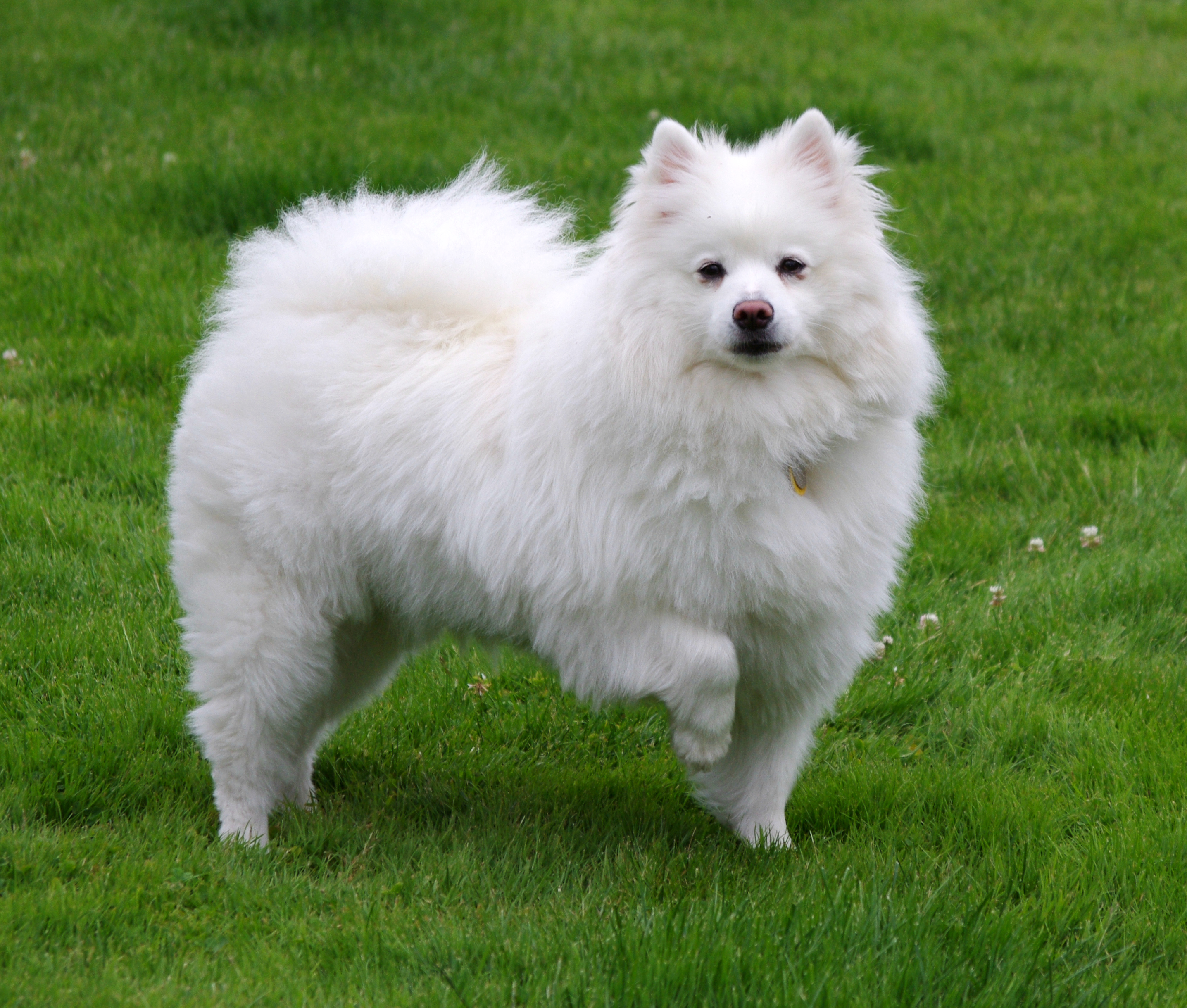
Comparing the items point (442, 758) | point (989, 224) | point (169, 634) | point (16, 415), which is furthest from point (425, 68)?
point (442, 758)

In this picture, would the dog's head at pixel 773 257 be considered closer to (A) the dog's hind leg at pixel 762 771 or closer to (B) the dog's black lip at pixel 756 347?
(B) the dog's black lip at pixel 756 347

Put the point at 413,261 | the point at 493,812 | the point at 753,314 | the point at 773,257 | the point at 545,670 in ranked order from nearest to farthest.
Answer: the point at 753,314 < the point at 773,257 < the point at 413,261 < the point at 493,812 < the point at 545,670

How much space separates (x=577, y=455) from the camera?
351cm

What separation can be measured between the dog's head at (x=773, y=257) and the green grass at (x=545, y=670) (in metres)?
1.31

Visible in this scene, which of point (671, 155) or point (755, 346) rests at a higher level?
point (671, 155)

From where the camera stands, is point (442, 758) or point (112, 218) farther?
point (112, 218)

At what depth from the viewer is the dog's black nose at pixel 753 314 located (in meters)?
3.21

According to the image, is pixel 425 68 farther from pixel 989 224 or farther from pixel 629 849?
pixel 629 849

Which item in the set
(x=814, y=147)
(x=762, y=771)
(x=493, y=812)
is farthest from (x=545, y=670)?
(x=814, y=147)

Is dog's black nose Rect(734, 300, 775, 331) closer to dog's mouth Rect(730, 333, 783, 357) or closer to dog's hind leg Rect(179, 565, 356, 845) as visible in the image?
dog's mouth Rect(730, 333, 783, 357)

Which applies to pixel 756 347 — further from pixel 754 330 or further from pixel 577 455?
pixel 577 455

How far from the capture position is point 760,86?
933 cm

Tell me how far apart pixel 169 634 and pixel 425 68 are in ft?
18.3

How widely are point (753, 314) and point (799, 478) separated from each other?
1.55ft
